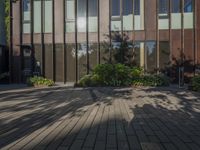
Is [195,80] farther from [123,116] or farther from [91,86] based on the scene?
[123,116]

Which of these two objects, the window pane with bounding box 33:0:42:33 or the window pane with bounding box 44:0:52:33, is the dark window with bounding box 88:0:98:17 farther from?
the window pane with bounding box 33:0:42:33

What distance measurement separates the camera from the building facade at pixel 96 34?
25.3m

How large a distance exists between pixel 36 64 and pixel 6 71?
3.35m

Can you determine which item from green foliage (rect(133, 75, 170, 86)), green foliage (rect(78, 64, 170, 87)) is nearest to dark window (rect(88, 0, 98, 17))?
green foliage (rect(78, 64, 170, 87))

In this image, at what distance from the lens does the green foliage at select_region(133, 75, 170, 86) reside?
2136 cm

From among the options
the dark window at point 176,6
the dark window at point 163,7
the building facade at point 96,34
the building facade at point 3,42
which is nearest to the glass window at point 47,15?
the building facade at point 96,34

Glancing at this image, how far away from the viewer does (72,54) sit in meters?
26.5

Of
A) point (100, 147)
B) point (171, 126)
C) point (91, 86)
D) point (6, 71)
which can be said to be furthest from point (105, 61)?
point (100, 147)

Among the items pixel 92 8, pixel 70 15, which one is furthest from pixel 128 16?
pixel 70 15

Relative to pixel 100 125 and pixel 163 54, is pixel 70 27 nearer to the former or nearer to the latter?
pixel 163 54

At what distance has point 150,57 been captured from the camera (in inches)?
1008

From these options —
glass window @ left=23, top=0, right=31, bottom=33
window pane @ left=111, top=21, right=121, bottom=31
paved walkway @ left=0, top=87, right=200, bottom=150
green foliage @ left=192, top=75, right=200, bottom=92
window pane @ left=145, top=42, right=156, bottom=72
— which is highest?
glass window @ left=23, top=0, right=31, bottom=33

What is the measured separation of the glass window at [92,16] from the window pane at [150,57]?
4.35 metres

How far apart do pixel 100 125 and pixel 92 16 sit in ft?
61.5
